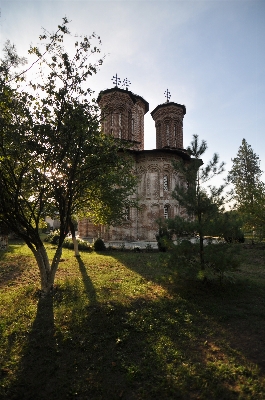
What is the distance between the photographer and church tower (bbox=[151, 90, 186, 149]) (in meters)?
31.0

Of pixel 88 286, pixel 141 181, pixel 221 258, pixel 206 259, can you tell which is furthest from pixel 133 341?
pixel 141 181

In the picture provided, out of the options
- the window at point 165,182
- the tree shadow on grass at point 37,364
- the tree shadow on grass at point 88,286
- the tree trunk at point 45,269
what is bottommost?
the tree shadow on grass at point 37,364

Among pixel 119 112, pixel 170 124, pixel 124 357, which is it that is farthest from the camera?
pixel 170 124

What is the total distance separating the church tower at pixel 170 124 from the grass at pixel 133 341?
24204 mm

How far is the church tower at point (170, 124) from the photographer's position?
3103 centimetres

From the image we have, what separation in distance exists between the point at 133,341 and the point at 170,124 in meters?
29.5

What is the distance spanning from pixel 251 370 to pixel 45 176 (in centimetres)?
701

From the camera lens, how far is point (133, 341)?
534cm

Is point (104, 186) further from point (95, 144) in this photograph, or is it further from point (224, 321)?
point (224, 321)

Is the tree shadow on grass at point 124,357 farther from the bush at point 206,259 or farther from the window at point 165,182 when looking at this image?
the window at point 165,182

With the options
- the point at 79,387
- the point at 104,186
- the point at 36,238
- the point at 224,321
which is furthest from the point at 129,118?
the point at 79,387

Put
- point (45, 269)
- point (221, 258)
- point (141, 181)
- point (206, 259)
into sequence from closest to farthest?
point (221, 258)
point (206, 259)
point (45, 269)
point (141, 181)

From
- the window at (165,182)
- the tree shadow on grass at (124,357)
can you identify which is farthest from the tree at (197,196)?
the window at (165,182)

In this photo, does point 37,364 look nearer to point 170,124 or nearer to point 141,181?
point 141,181
